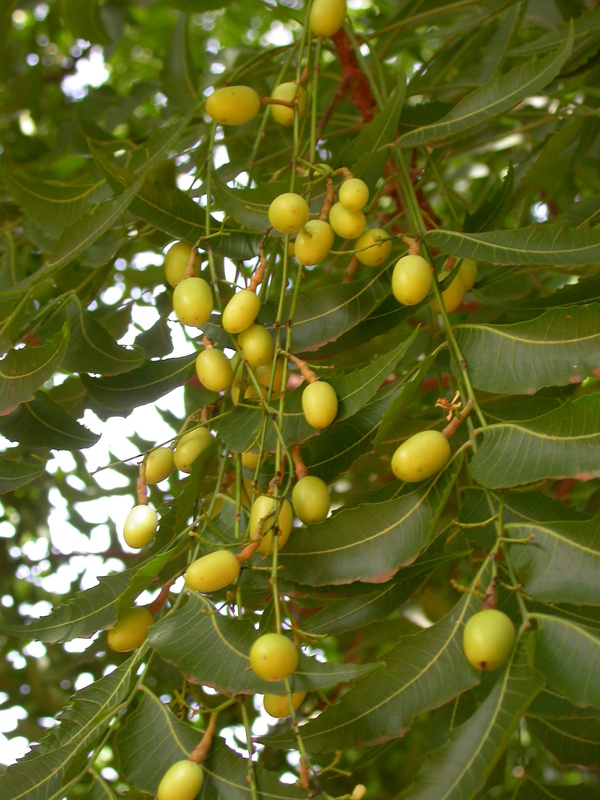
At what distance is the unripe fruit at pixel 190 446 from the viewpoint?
104 centimetres

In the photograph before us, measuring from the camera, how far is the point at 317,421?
0.89 metres

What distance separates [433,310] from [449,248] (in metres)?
0.25

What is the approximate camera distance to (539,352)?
0.90 meters

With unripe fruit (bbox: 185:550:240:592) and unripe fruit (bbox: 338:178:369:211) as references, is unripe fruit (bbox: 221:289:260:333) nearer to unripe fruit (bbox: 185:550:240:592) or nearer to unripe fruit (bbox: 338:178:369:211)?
unripe fruit (bbox: 338:178:369:211)

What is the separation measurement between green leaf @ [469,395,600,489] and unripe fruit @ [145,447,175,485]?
1.28 ft

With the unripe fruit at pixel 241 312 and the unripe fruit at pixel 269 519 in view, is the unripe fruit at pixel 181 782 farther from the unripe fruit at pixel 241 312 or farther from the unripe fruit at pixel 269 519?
the unripe fruit at pixel 241 312

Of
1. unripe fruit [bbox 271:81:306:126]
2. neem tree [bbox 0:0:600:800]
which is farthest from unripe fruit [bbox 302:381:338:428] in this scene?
unripe fruit [bbox 271:81:306:126]

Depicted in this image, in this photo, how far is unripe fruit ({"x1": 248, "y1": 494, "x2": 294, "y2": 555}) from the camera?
0.84m

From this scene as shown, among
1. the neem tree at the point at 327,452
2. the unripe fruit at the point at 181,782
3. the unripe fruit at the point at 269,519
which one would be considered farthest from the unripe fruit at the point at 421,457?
the unripe fruit at the point at 181,782

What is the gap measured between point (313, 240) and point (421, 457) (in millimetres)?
301

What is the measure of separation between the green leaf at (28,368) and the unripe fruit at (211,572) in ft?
1.09

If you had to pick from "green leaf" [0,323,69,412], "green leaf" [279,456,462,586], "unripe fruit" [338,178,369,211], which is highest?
"unripe fruit" [338,178,369,211]

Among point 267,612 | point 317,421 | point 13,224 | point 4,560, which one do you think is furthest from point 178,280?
point 4,560

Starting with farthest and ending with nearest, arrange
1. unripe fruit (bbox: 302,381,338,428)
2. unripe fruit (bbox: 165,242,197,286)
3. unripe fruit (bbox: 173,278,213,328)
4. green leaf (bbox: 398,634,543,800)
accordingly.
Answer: unripe fruit (bbox: 165,242,197,286)
unripe fruit (bbox: 173,278,213,328)
unripe fruit (bbox: 302,381,338,428)
green leaf (bbox: 398,634,543,800)
